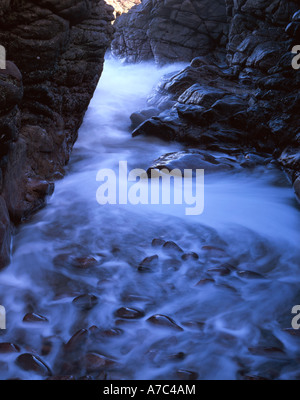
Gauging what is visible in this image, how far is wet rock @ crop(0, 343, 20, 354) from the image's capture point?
270 cm

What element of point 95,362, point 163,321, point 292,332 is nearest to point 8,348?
point 95,362

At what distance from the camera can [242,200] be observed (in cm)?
634

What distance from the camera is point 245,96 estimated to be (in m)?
10.6

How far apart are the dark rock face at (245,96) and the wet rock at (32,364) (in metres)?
5.38

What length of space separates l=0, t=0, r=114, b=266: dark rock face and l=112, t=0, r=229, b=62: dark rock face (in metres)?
13.4

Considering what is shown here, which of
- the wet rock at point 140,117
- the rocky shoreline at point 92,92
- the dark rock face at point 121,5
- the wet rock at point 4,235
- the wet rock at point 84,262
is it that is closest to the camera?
the wet rock at point 4,235

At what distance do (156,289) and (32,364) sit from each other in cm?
146

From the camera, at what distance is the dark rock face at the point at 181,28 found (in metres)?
19.1

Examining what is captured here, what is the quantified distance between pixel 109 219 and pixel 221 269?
2028 millimetres

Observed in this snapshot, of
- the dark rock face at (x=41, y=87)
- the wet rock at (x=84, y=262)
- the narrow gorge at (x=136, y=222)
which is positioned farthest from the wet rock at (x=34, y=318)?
the dark rock face at (x=41, y=87)

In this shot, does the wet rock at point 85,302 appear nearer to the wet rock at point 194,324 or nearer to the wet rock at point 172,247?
the wet rock at point 194,324

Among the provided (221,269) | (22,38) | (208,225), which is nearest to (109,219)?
(208,225)

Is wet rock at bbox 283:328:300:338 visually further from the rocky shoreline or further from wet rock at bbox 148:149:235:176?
wet rock at bbox 148:149:235:176

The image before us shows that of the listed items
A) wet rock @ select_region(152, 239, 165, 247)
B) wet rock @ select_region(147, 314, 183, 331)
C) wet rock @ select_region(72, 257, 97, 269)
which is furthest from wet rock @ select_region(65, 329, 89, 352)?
wet rock @ select_region(152, 239, 165, 247)
